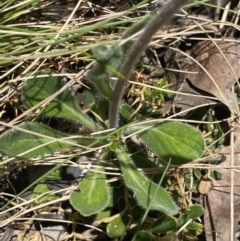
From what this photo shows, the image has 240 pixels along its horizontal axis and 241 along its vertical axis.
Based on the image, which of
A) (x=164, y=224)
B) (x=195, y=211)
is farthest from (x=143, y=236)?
(x=195, y=211)

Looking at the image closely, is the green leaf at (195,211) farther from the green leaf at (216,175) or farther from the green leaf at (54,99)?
the green leaf at (54,99)

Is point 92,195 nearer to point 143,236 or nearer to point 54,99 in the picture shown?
point 143,236

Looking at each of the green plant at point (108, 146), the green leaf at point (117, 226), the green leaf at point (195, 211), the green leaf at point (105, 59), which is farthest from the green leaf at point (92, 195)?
the green leaf at point (105, 59)

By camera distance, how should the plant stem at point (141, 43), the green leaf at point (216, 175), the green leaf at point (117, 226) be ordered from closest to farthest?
the plant stem at point (141, 43) < the green leaf at point (117, 226) < the green leaf at point (216, 175)

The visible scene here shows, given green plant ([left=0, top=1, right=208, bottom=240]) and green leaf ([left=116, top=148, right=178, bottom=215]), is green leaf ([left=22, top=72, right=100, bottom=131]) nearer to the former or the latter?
green plant ([left=0, top=1, right=208, bottom=240])

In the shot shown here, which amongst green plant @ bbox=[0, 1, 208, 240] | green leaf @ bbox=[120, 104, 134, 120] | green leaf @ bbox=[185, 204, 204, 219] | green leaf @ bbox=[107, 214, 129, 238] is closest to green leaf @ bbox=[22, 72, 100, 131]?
green plant @ bbox=[0, 1, 208, 240]

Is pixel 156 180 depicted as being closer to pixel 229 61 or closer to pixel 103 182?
pixel 103 182

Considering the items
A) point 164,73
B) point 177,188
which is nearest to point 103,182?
point 177,188
